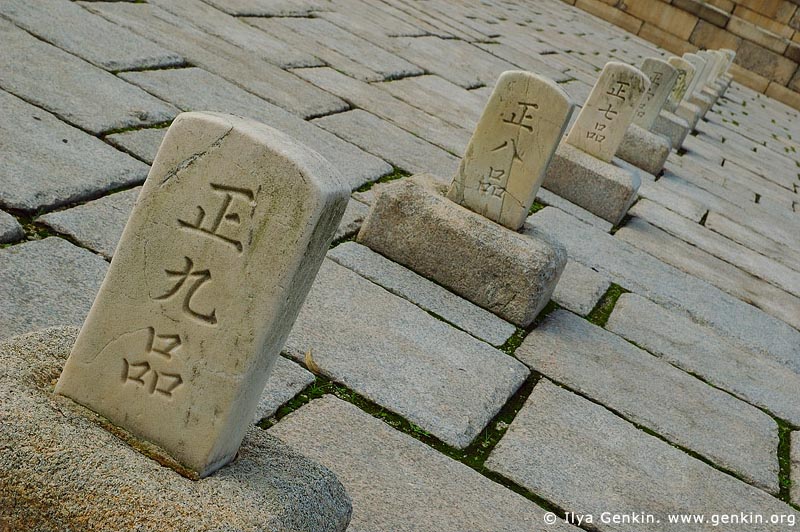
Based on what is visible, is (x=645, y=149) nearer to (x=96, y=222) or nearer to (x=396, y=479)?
(x=96, y=222)

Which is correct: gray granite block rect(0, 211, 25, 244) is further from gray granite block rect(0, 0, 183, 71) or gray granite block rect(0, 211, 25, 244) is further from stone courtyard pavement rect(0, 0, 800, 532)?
gray granite block rect(0, 0, 183, 71)

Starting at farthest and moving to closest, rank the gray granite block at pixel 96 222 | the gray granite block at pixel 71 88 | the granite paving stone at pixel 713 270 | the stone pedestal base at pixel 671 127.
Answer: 1. the stone pedestal base at pixel 671 127
2. the granite paving stone at pixel 713 270
3. the gray granite block at pixel 71 88
4. the gray granite block at pixel 96 222

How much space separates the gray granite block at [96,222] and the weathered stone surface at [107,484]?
2.91 ft

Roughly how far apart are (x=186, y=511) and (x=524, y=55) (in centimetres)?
815

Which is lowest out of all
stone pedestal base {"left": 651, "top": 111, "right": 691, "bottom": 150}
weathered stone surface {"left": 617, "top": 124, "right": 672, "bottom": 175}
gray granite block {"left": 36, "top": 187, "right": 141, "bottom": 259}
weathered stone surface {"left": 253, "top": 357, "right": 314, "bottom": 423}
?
weathered stone surface {"left": 253, "top": 357, "right": 314, "bottom": 423}

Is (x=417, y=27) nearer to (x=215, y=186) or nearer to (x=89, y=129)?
(x=89, y=129)

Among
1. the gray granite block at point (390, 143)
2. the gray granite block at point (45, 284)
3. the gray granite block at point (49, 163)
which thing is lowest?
the gray granite block at point (45, 284)

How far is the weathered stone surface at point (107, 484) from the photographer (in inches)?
51.8

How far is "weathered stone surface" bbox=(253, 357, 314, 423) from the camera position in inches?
78.7

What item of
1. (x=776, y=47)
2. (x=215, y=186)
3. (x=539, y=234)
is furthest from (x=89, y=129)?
(x=776, y=47)

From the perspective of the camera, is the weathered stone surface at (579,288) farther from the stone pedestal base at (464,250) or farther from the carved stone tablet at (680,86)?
the carved stone tablet at (680,86)

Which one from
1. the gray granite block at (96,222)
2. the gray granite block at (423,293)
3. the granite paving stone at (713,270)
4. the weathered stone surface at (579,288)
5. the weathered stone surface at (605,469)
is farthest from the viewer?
the granite paving stone at (713,270)

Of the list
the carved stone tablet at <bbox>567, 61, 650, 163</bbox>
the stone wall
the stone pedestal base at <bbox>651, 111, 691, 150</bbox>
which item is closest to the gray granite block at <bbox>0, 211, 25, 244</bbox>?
the carved stone tablet at <bbox>567, 61, 650, 163</bbox>

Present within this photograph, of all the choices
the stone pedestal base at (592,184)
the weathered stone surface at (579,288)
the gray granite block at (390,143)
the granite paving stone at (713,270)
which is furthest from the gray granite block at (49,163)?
the granite paving stone at (713,270)
